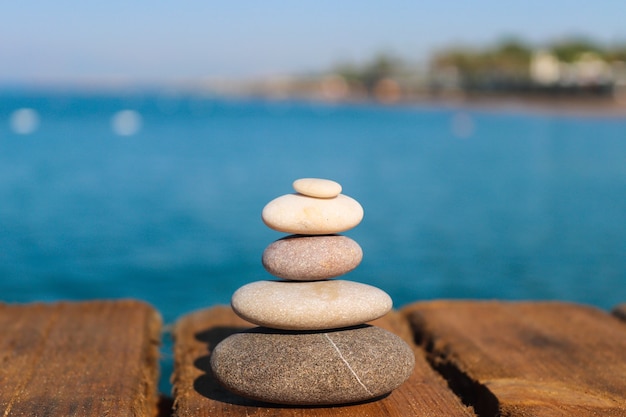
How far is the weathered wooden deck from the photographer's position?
4.77 metres

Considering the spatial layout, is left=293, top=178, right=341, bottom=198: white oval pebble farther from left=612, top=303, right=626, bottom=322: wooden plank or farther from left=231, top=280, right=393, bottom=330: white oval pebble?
left=612, top=303, right=626, bottom=322: wooden plank

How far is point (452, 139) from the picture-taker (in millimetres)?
50938

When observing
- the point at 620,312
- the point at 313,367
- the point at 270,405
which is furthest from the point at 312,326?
the point at 620,312

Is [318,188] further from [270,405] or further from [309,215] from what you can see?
[270,405]

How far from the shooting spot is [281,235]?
57.0 ft

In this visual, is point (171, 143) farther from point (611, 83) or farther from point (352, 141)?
point (611, 83)

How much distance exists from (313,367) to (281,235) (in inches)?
505

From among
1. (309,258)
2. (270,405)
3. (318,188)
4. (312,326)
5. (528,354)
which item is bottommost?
(528,354)

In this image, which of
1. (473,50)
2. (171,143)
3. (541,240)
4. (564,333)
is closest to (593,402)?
(564,333)

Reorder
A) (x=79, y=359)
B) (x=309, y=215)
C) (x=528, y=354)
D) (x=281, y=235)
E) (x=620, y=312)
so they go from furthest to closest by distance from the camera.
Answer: (x=281, y=235) → (x=620, y=312) → (x=528, y=354) → (x=79, y=359) → (x=309, y=215)

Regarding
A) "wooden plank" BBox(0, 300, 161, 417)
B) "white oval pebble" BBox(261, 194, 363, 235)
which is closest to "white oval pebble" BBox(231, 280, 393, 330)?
"white oval pebble" BBox(261, 194, 363, 235)

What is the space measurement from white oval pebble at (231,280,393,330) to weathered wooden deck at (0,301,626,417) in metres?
0.52

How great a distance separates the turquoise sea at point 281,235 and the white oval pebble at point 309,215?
455 cm

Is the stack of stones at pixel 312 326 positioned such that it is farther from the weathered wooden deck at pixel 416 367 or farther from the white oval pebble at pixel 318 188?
the weathered wooden deck at pixel 416 367
